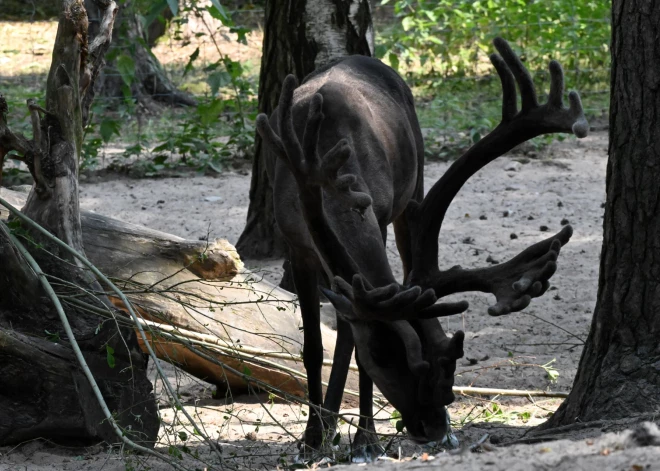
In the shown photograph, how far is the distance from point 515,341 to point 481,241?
5.75ft

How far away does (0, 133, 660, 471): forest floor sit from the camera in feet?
9.64

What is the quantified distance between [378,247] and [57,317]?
1455 mm

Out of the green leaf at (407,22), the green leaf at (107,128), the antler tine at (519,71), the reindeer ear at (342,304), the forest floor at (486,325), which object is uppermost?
the green leaf at (407,22)

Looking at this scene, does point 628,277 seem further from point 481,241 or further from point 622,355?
point 481,241

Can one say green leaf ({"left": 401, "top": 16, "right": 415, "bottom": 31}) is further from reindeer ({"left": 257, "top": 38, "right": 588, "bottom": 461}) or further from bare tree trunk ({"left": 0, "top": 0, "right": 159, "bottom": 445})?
bare tree trunk ({"left": 0, "top": 0, "right": 159, "bottom": 445})

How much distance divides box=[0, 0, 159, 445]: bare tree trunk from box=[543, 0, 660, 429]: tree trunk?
5.91 feet

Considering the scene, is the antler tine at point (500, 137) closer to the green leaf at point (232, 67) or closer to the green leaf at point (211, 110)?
the green leaf at point (232, 67)

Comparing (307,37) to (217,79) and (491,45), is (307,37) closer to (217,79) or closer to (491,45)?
(217,79)

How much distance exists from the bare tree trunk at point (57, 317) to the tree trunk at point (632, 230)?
1.80 m

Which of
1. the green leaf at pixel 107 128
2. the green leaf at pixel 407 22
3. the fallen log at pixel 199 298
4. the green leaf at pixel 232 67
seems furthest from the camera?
the green leaf at pixel 407 22

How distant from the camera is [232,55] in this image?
15.2 m

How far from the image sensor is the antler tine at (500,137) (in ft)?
11.9

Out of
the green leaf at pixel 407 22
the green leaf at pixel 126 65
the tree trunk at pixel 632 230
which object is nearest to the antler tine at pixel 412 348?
the tree trunk at pixel 632 230

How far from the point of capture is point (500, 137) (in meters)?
3.78
